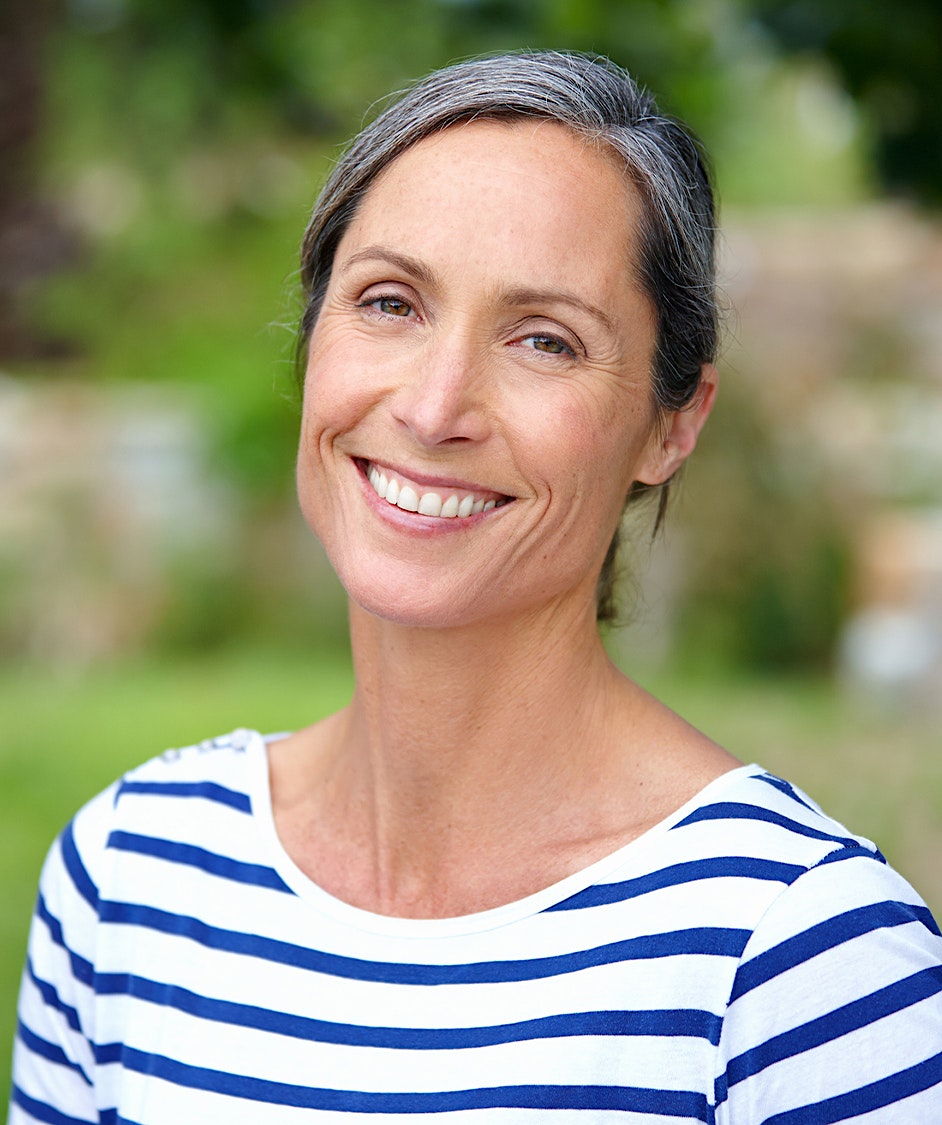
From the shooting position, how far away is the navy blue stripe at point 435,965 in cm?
144

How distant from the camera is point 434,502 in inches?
60.6

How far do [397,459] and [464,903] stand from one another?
0.51 meters

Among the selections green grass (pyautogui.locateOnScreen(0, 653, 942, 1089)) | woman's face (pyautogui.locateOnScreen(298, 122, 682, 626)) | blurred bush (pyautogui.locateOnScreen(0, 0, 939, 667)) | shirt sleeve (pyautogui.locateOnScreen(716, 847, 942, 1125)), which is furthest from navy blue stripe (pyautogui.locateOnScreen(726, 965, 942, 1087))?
blurred bush (pyautogui.locateOnScreen(0, 0, 939, 667))

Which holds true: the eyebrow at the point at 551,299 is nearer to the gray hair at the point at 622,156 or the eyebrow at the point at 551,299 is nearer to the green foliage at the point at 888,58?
the gray hair at the point at 622,156

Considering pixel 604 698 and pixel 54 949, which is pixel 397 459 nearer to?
pixel 604 698

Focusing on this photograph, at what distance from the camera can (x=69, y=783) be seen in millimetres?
5047

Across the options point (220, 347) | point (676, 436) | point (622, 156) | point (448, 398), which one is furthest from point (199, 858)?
point (220, 347)

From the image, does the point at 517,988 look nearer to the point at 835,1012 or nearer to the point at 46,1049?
the point at 835,1012

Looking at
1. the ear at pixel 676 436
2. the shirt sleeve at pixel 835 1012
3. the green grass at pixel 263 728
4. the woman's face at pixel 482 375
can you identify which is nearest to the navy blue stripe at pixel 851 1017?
the shirt sleeve at pixel 835 1012

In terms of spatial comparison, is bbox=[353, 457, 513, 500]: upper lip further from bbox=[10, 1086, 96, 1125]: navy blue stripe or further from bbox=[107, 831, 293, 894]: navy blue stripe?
bbox=[10, 1086, 96, 1125]: navy blue stripe

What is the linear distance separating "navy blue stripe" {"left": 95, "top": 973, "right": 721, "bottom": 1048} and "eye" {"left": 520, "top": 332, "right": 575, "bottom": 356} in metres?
0.70

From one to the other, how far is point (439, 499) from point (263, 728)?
13.4 ft

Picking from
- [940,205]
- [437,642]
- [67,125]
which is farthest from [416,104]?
[67,125]

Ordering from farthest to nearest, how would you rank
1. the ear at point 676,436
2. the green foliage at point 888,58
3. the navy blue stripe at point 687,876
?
the green foliage at point 888,58 → the ear at point 676,436 → the navy blue stripe at point 687,876
